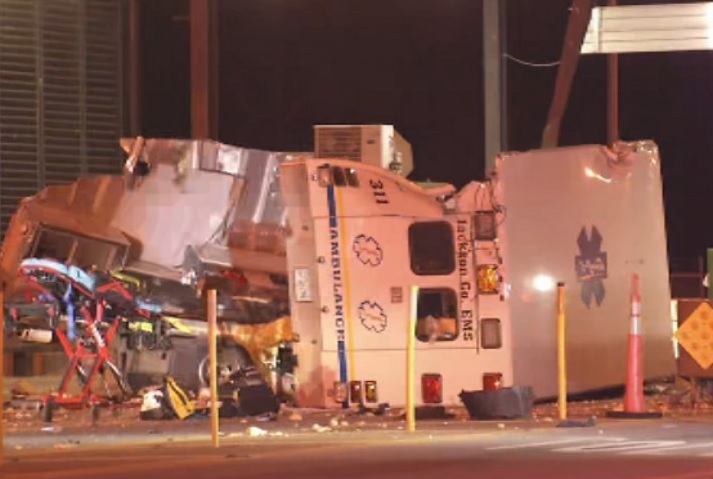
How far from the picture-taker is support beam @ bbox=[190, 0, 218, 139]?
2409cm

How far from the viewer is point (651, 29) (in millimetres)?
23297

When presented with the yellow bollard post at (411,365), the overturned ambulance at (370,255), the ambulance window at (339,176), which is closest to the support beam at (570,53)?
the overturned ambulance at (370,255)

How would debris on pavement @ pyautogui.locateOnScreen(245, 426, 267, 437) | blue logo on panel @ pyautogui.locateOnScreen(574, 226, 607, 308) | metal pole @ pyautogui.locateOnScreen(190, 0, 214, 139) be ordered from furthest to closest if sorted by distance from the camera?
metal pole @ pyautogui.locateOnScreen(190, 0, 214, 139) → blue logo on panel @ pyautogui.locateOnScreen(574, 226, 607, 308) → debris on pavement @ pyautogui.locateOnScreen(245, 426, 267, 437)

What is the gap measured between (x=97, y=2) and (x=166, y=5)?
3.46m

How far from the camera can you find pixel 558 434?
12.7 meters

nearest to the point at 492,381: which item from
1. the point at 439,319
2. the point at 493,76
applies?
the point at 439,319

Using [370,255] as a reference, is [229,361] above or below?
below


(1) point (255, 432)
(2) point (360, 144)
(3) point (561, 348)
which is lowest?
(1) point (255, 432)

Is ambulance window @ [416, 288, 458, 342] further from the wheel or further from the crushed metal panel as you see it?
the crushed metal panel

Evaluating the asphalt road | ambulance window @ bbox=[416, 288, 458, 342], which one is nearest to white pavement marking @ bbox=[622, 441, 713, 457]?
the asphalt road

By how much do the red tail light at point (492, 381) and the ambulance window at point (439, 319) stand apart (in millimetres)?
446

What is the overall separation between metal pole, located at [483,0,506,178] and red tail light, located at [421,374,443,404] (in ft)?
19.0

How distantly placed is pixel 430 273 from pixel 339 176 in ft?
3.83

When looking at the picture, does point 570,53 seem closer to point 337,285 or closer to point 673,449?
point 337,285
